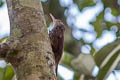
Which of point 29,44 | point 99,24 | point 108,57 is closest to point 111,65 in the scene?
point 108,57

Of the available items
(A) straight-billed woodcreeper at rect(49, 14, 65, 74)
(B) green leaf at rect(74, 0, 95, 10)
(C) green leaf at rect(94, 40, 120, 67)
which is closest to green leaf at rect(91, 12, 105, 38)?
(B) green leaf at rect(74, 0, 95, 10)

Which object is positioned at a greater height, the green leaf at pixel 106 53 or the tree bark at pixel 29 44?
the tree bark at pixel 29 44

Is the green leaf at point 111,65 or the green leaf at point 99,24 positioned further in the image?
the green leaf at point 99,24

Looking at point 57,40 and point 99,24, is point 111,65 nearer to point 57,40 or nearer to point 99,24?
point 57,40

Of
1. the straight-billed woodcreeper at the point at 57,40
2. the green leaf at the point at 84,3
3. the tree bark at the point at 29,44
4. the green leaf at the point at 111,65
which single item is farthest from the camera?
the green leaf at the point at 84,3

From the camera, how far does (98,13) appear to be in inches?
91.0

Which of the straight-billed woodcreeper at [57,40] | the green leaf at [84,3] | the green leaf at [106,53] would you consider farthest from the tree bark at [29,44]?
the green leaf at [84,3]

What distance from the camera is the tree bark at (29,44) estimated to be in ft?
1.75

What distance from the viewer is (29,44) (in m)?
0.57

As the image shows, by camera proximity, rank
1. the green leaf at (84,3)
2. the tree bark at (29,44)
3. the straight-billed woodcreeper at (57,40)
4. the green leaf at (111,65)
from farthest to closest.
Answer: the green leaf at (84,3) < the green leaf at (111,65) < the straight-billed woodcreeper at (57,40) < the tree bark at (29,44)

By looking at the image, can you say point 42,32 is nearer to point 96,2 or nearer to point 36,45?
point 36,45

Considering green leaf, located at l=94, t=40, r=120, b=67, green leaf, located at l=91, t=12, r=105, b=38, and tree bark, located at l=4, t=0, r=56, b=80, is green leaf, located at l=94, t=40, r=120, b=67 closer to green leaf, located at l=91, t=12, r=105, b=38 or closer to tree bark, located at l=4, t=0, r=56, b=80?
tree bark, located at l=4, t=0, r=56, b=80

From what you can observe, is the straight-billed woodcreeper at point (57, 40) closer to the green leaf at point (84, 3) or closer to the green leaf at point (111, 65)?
the green leaf at point (111, 65)

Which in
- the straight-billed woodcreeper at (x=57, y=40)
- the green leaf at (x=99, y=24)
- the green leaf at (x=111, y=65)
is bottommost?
the green leaf at (x=99, y=24)
